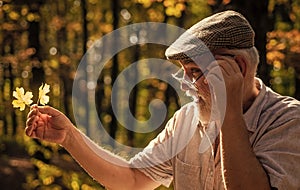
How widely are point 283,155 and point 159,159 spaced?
2.53 feet

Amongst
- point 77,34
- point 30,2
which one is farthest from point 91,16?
point 30,2

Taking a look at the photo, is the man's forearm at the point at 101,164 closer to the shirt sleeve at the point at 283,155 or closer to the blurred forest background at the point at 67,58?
the shirt sleeve at the point at 283,155

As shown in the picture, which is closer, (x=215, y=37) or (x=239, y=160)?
(x=239, y=160)

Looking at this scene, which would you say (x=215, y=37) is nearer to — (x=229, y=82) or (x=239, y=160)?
(x=229, y=82)

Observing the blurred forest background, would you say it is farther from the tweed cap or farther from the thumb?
the tweed cap

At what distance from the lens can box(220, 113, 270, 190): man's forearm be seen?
191 centimetres

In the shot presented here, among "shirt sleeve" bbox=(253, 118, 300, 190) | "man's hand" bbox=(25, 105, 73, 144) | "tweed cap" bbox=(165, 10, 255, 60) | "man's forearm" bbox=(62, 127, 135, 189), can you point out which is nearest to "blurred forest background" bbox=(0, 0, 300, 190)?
"man's forearm" bbox=(62, 127, 135, 189)

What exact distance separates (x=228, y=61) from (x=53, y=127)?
0.87 meters

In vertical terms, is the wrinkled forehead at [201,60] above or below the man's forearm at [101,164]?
Result: above

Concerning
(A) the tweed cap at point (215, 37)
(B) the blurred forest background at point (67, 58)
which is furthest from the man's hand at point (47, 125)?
(B) the blurred forest background at point (67, 58)

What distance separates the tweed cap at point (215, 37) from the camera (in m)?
2.11

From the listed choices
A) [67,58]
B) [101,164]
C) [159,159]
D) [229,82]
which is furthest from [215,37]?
[67,58]

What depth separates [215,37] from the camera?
2.11 m

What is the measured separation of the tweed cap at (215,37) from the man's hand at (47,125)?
58 centimetres
